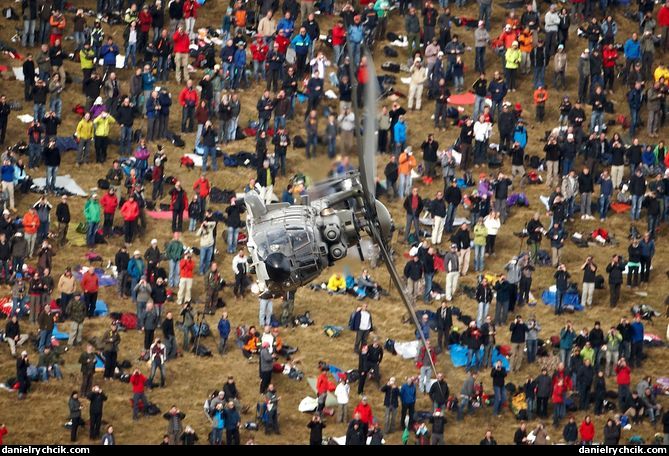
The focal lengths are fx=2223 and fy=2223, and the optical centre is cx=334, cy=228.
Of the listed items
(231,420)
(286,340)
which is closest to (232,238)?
(286,340)

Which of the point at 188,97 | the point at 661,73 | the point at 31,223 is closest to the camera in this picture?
the point at 31,223

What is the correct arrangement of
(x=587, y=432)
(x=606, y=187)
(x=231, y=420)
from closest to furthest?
(x=231, y=420), (x=587, y=432), (x=606, y=187)

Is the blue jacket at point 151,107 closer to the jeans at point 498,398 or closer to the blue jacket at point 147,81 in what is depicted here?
the blue jacket at point 147,81

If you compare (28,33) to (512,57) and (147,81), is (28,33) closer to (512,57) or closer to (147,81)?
(147,81)

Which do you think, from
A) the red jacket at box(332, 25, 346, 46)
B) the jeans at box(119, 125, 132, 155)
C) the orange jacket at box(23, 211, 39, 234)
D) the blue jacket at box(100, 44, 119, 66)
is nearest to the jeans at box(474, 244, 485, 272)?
the red jacket at box(332, 25, 346, 46)

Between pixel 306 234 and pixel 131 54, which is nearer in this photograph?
pixel 306 234

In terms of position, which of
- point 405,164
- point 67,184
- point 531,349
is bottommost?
point 531,349

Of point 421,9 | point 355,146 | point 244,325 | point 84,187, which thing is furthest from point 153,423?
point 421,9

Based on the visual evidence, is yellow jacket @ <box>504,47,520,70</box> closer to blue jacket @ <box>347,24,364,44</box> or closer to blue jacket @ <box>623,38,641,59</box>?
blue jacket @ <box>623,38,641,59</box>
